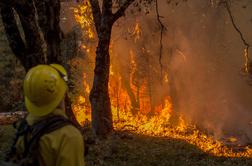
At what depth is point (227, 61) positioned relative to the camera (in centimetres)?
3738

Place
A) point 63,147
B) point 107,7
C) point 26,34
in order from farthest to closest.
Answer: point 107,7 < point 26,34 < point 63,147

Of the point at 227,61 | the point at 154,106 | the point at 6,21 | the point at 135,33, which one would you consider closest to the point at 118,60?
the point at 135,33

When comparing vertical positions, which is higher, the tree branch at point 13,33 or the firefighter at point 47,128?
the tree branch at point 13,33

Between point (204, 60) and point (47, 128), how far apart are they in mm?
34529

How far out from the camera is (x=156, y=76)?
32.2 meters

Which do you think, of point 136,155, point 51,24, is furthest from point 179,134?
point 51,24

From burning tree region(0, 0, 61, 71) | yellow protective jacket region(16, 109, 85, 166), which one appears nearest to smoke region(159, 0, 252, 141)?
burning tree region(0, 0, 61, 71)

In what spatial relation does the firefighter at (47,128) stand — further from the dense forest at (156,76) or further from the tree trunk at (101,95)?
the tree trunk at (101,95)

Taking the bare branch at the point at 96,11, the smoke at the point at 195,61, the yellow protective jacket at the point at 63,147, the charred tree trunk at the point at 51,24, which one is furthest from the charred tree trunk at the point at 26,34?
the smoke at the point at 195,61

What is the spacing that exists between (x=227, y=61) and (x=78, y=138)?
35.9 meters

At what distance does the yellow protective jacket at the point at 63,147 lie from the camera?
2.76 m

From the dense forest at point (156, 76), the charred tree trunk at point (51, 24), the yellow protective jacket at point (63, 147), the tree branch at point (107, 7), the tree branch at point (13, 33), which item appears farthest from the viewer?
the dense forest at point (156, 76)

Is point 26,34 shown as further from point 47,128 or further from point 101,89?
point 47,128

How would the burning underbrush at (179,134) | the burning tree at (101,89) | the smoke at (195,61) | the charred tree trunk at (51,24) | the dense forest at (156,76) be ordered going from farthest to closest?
the smoke at (195,61) < the burning underbrush at (179,134) < the dense forest at (156,76) < the burning tree at (101,89) < the charred tree trunk at (51,24)
